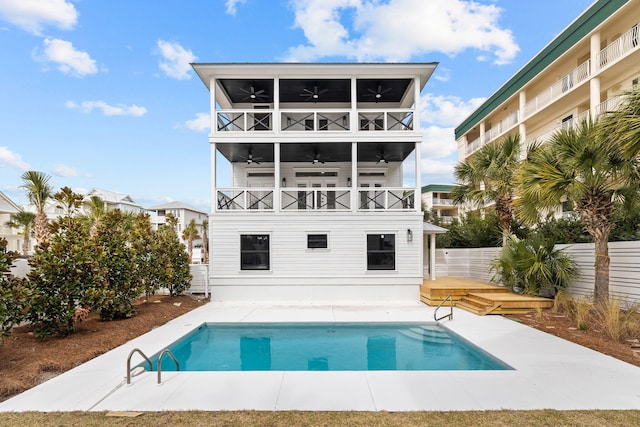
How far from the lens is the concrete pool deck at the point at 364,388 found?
4.25 metres

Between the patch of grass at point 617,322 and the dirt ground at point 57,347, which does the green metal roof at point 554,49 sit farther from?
the dirt ground at point 57,347

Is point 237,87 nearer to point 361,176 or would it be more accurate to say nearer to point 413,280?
point 361,176

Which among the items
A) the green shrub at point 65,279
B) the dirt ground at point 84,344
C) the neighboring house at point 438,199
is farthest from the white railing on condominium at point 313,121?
the neighboring house at point 438,199

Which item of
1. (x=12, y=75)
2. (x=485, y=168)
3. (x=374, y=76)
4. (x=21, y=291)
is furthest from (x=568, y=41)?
(x=12, y=75)

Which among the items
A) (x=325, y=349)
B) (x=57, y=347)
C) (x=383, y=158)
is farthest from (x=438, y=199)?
(x=57, y=347)

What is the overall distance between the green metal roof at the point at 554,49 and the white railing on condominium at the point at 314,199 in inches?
571

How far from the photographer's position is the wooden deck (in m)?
9.65

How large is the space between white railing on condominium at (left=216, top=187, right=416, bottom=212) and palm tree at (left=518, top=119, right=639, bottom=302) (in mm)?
4794

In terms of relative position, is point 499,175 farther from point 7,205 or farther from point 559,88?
point 7,205

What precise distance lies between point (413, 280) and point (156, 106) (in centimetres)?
1683

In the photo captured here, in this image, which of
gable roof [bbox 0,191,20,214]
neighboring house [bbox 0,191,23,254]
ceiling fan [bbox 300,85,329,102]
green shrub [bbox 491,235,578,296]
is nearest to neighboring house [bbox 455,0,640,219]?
green shrub [bbox 491,235,578,296]

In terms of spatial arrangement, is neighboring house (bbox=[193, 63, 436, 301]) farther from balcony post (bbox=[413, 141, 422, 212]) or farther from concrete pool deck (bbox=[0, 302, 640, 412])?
concrete pool deck (bbox=[0, 302, 640, 412])

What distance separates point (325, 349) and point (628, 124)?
7.72m

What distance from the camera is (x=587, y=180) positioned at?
7.92 meters
